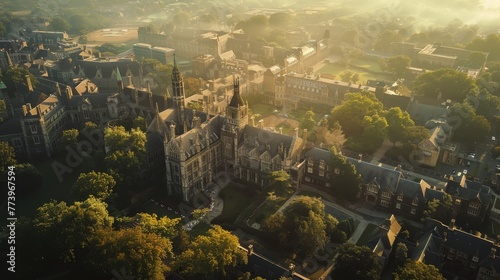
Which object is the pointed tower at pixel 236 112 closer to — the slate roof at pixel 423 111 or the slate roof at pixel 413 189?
the slate roof at pixel 413 189

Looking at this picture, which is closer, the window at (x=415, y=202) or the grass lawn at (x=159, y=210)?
the window at (x=415, y=202)

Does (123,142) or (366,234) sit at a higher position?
(123,142)

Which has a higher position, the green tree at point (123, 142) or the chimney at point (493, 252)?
the green tree at point (123, 142)

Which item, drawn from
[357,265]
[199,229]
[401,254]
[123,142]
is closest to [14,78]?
[123,142]

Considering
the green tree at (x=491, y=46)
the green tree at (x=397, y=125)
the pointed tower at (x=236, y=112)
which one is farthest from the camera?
the green tree at (x=491, y=46)

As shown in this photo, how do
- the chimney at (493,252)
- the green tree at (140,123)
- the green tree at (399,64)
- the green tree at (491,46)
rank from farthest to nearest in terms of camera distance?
1. the green tree at (491,46)
2. the green tree at (399,64)
3. the green tree at (140,123)
4. the chimney at (493,252)

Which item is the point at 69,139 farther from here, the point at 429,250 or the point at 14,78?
the point at 429,250

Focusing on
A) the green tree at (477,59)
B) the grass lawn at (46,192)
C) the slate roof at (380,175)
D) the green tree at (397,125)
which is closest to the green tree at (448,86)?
the green tree at (397,125)
